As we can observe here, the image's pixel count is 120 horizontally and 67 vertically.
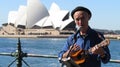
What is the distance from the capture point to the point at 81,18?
8.72ft

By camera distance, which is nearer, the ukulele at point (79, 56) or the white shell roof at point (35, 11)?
the ukulele at point (79, 56)

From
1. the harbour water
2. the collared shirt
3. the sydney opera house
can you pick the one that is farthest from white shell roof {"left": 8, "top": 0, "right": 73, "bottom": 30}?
the collared shirt

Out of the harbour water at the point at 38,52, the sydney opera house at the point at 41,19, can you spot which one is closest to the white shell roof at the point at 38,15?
the sydney opera house at the point at 41,19

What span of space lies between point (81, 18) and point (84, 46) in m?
0.18

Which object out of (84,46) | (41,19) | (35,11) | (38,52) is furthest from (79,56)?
(41,19)

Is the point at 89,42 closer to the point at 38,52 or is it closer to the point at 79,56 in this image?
the point at 79,56

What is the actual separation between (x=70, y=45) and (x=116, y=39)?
8669 centimetres

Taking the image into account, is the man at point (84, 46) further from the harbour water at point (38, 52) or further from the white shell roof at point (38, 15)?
the white shell roof at point (38, 15)

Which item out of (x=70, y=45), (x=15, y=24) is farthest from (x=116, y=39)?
(x=70, y=45)

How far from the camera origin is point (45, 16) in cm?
6656

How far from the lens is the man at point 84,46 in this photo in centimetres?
258

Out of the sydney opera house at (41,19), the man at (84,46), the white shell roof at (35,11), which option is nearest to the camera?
the man at (84,46)

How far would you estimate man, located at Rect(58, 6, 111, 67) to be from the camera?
2.58 m

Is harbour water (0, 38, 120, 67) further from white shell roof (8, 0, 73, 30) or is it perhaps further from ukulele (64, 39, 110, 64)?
white shell roof (8, 0, 73, 30)
